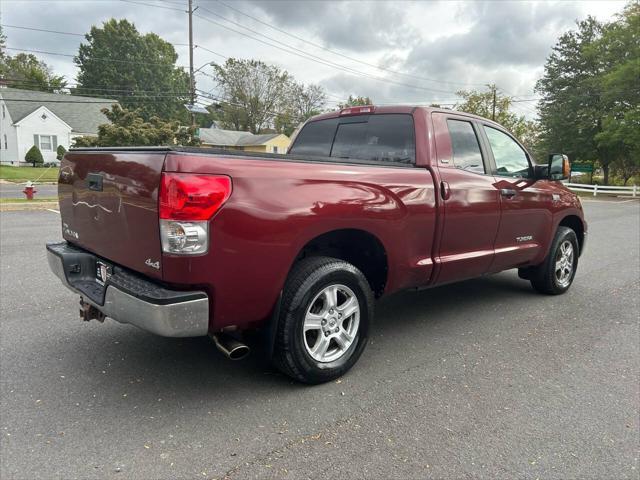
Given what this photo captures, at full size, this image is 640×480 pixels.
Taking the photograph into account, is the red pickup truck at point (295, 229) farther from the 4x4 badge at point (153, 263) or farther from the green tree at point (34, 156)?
the green tree at point (34, 156)

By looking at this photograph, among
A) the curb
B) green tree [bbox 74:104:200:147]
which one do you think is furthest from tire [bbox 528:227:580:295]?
green tree [bbox 74:104:200:147]

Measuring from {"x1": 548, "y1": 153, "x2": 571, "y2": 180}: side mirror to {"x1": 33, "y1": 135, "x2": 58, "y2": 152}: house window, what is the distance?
42.2 m

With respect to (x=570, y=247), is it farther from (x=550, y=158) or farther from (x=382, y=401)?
(x=382, y=401)

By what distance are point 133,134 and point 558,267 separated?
1920 cm

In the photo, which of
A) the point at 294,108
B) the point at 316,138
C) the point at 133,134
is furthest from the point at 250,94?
the point at 316,138

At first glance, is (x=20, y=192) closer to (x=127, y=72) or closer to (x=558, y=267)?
(x=558, y=267)

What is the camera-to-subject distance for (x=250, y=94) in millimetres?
68750

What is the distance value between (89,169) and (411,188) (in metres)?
2.25

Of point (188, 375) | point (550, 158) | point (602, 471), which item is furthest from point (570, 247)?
point (188, 375)

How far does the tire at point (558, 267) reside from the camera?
5.52m

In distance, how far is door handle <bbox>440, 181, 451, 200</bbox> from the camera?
3.94m

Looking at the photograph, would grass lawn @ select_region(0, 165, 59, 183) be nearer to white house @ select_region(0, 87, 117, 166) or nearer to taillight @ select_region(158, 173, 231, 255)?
white house @ select_region(0, 87, 117, 166)

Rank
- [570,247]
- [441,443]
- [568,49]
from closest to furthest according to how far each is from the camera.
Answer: [441,443]
[570,247]
[568,49]

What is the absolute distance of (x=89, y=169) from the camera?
128 inches
